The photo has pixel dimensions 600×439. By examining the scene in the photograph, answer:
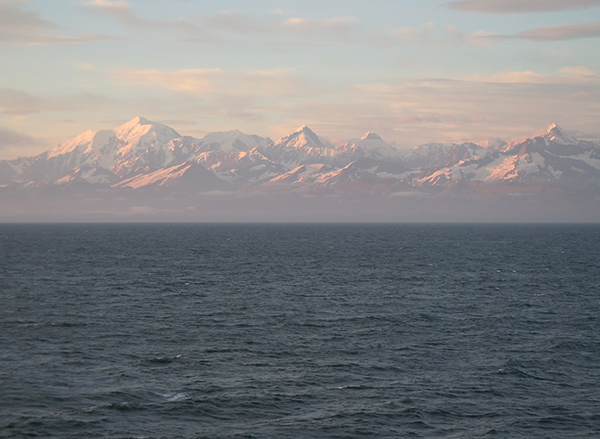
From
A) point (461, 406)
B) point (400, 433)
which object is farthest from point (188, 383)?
point (461, 406)

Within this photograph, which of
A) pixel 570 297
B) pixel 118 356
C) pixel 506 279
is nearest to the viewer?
pixel 118 356

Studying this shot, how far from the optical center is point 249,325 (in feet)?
243

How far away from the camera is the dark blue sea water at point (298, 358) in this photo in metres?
42.9

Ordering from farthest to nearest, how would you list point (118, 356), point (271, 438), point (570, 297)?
point (570, 297) < point (118, 356) < point (271, 438)

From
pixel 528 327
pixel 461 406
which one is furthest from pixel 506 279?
pixel 461 406

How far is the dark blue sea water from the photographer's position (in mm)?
42875

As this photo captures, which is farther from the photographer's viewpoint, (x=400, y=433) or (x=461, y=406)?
(x=461, y=406)

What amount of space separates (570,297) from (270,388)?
6648 centimetres

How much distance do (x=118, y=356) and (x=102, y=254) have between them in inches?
5214

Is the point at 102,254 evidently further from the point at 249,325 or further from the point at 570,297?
the point at 570,297

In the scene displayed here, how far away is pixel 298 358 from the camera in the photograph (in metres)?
59.0

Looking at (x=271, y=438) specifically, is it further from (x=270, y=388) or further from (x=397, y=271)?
(x=397, y=271)

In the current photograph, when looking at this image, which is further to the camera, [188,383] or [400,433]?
[188,383]

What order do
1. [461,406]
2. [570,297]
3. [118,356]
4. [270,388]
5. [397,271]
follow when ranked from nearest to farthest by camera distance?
[461,406] < [270,388] < [118,356] < [570,297] < [397,271]
